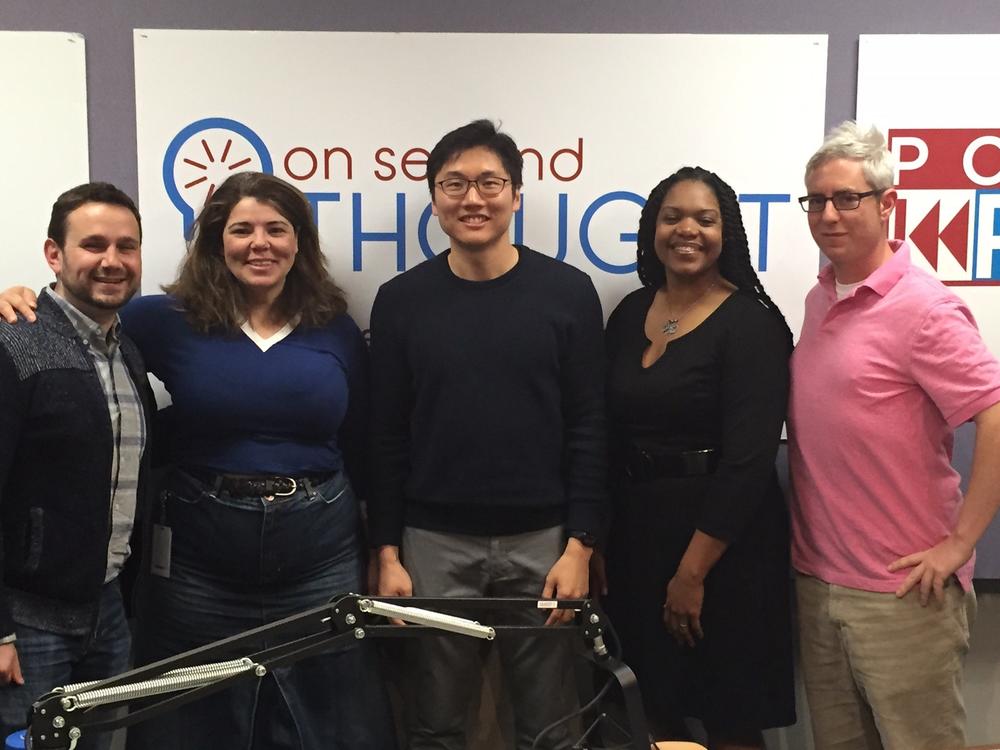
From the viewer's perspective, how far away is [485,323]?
1722 millimetres

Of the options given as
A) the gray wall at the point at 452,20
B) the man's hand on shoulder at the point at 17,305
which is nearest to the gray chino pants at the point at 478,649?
the man's hand on shoulder at the point at 17,305

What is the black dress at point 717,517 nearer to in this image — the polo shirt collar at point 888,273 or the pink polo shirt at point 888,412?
the pink polo shirt at point 888,412

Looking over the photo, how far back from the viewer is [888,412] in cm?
159

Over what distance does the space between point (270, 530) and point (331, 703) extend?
517 millimetres

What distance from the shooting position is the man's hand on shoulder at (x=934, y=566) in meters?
1.58

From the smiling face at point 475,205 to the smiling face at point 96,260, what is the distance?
604 mm

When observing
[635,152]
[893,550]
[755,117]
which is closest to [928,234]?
[755,117]

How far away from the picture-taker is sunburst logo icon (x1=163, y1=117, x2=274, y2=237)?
200 centimetres

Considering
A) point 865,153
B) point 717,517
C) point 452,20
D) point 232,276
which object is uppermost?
point 452,20

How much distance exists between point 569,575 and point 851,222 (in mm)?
874

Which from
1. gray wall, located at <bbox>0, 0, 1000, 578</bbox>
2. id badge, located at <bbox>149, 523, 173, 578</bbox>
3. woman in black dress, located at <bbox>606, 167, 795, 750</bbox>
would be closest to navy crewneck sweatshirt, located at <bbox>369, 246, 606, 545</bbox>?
woman in black dress, located at <bbox>606, 167, 795, 750</bbox>

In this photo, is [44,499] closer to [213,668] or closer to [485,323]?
[213,668]

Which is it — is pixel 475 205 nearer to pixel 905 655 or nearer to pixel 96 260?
pixel 96 260

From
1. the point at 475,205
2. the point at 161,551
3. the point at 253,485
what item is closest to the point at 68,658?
the point at 161,551
